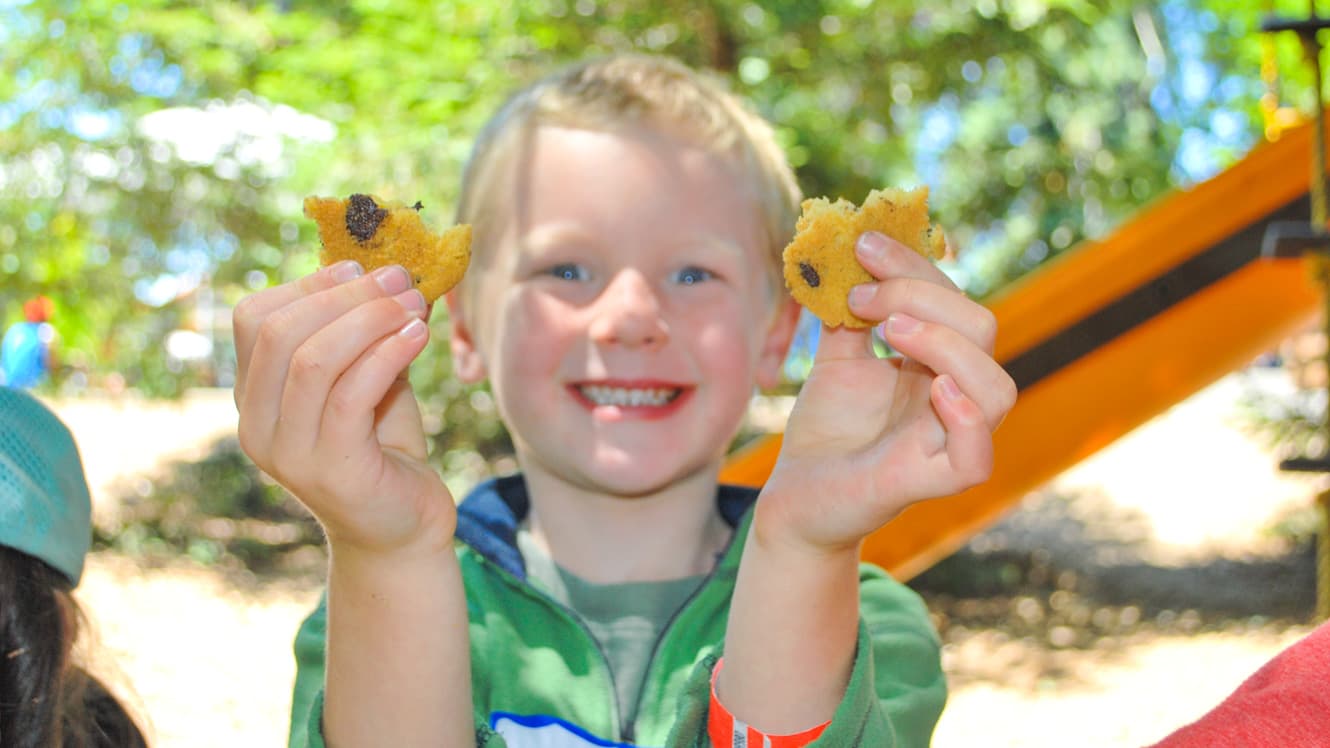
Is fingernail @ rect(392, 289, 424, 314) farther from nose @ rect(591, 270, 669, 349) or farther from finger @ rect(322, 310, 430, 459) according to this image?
nose @ rect(591, 270, 669, 349)

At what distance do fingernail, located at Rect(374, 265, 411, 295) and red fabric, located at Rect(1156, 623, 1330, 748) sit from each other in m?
0.93

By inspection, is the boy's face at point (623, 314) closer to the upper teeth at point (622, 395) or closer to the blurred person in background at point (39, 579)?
the upper teeth at point (622, 395)

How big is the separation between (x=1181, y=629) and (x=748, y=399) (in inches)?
208

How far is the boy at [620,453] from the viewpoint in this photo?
46.6 inches

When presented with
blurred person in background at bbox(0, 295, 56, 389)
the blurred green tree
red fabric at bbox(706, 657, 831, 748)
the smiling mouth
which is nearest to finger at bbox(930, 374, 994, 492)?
red fabric at bbox(706, 657, 831, 748)

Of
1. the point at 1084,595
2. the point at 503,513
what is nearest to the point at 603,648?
the point at 503,513

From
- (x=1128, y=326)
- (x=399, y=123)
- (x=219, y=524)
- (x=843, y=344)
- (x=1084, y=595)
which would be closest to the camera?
(x=843, y=344)

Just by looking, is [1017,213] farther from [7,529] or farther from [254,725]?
[7,529]

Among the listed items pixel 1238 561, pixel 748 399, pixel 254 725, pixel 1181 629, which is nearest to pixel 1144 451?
pixel 1238 561

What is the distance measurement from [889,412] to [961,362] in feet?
0.56

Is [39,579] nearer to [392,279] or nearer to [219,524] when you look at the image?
[392,279]

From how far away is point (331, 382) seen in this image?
1158 millimetres

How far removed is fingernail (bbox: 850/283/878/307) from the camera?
4.07 feet

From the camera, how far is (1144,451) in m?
12.5
